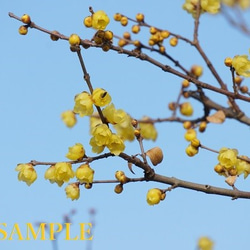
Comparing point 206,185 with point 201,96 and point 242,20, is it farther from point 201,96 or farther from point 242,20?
point 242,20

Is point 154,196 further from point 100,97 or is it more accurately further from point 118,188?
point 100,97

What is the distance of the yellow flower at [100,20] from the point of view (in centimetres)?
234

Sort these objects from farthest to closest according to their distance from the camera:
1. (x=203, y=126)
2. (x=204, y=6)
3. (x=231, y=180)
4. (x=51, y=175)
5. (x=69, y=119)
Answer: (x=69, y=119), (x=204, y=6), (x=203, y=126), (x=231, y=180), (x=51, y=175)

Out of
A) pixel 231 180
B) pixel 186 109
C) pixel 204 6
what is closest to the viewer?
pixel 231 180

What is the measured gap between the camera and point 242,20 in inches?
169

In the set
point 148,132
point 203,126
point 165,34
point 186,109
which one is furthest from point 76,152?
point 148,132

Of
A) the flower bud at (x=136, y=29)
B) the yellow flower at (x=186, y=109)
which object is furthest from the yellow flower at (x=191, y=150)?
the yellow flower at (x=186, y=109)

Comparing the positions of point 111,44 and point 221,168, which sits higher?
point 111,44

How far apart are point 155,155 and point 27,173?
0.53 m

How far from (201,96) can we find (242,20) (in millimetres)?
1214

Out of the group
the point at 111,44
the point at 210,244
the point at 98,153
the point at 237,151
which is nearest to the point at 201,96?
the point at 237,151

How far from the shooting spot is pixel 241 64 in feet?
8.34

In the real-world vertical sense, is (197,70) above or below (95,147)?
above

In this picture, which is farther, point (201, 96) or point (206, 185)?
point (201, 96)
